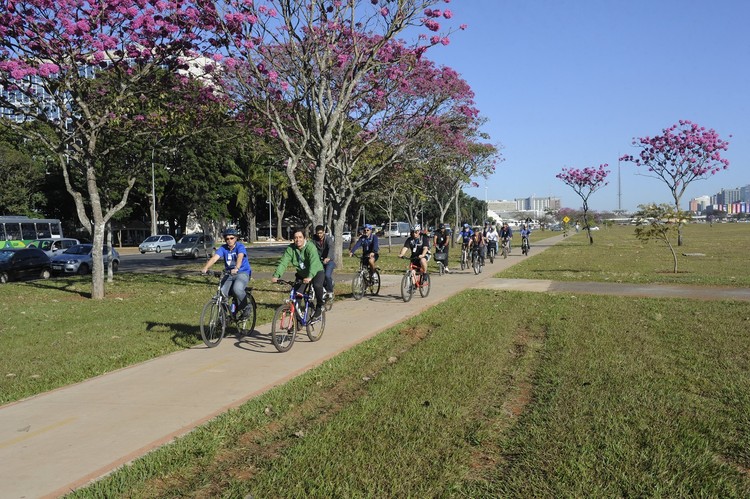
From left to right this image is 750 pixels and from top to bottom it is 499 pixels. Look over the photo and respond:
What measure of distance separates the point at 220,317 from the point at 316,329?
137cm

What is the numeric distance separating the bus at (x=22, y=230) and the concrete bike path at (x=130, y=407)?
31.2 metres

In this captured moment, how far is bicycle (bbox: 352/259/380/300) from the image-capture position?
540 inches

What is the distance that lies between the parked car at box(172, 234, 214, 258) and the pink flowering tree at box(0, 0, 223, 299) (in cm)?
1950

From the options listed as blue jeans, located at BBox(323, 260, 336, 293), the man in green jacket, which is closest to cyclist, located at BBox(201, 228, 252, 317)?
the man in green jacket

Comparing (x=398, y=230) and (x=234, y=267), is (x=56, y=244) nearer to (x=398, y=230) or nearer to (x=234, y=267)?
(x=234, y=267)

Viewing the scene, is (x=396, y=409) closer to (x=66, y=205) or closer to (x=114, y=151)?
(x=114, y=151)

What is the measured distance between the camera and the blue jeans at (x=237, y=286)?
28.7ft

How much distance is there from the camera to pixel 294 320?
812cm

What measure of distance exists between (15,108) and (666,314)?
14.3 meters

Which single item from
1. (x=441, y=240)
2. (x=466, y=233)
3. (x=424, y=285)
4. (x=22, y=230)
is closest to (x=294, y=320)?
(x=424, y=285)

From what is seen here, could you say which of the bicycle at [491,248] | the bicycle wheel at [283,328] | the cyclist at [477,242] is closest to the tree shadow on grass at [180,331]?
the bicycle wheel at [283,328]

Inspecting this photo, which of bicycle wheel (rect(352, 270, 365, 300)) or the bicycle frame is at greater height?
the bicycle frame

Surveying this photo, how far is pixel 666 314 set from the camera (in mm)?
10766

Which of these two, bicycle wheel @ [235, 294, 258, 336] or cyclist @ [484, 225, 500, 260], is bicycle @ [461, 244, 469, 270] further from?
bicycle wheel @ [235, 294, 258, 336]
